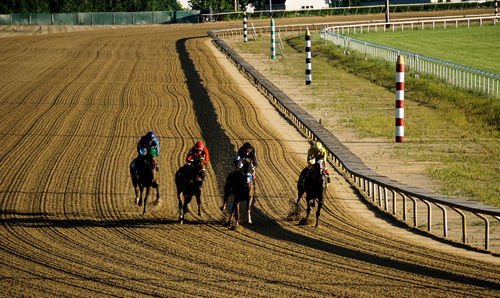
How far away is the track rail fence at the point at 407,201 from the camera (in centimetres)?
891

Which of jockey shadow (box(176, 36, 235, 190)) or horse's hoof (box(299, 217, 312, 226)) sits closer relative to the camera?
horse's hoof (box(299, 217, 312, 226))

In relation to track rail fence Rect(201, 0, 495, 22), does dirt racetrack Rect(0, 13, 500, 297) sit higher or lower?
lower

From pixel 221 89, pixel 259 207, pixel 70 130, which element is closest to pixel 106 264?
pixel 259 207

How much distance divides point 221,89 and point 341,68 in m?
7.41

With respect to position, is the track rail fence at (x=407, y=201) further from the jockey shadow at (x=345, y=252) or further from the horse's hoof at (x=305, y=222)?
the horse's hoof at (x=305, y=222)

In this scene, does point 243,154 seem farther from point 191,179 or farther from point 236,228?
point 236,228

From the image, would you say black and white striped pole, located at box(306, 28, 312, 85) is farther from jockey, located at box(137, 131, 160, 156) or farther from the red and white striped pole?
jockey, located at box(137, 131, 160, 156)

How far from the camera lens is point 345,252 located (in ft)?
27.7

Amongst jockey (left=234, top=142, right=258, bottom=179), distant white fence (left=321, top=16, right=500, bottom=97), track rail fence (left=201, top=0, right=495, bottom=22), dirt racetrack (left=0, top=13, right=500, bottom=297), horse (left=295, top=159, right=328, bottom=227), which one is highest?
track rail fence (left=201, top=0, right=495, bottom=22)

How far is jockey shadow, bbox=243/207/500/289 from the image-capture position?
23.8 ft

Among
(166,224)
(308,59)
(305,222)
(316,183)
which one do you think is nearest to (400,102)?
(316,183)

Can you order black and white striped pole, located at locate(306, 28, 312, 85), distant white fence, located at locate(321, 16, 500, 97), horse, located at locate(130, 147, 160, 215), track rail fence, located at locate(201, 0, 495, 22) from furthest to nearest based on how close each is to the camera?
track rail fence, located at locate(201, 0, 495, 22) < black and white striped pole, located at locate(306, 28, 312, 85) < distant white fence, located at locate(321, 16, 500, 97) < horse, located at locate(130, 147, 160, 215)

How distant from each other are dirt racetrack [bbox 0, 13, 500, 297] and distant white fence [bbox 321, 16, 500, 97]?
616 cm

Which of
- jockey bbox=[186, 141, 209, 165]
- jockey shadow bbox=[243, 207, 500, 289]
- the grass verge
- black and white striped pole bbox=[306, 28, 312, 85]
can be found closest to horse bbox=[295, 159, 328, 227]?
jockey shadow bbox=[243, 207, 500, 289]
